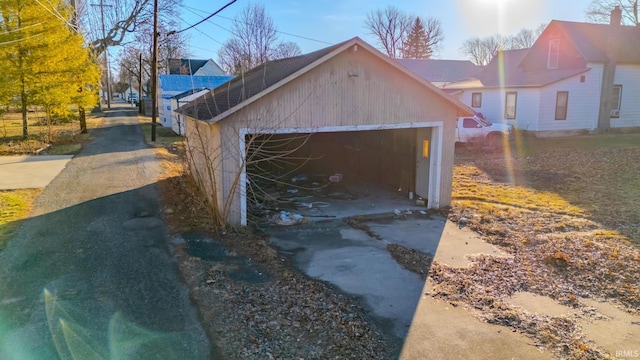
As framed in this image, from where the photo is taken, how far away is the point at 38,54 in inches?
781

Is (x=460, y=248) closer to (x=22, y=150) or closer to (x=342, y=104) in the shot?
(x=342, y=104)

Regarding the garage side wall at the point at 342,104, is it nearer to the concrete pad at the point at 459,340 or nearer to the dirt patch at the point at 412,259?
the dirt patch at the point at 412,259

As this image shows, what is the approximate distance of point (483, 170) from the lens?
15.4 m

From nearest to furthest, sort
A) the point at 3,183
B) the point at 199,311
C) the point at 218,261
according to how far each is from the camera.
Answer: the point at 199,311
the point at 218,261
the point at 3,183

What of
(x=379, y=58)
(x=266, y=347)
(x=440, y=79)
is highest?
(x=440, y=79)

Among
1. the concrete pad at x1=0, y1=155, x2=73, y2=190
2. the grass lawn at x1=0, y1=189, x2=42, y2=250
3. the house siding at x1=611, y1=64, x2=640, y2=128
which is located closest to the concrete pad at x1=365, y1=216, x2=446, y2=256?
the grass lawn at x1=0, y1=189, x2=42, y2=250

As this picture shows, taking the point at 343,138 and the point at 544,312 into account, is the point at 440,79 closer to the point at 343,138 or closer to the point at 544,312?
the point at 343,138

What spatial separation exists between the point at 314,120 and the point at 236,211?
247cm

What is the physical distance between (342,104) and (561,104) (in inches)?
710

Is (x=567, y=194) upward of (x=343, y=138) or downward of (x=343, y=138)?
downward

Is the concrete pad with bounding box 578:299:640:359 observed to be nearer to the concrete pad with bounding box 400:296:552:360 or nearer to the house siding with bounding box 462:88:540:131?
the concrete pad with bounding box 400:296:552:360

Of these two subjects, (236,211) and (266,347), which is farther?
(236,211)

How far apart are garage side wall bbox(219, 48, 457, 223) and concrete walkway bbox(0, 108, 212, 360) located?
7.44 ft

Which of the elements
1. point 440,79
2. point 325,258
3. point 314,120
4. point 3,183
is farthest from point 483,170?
point 440,79
